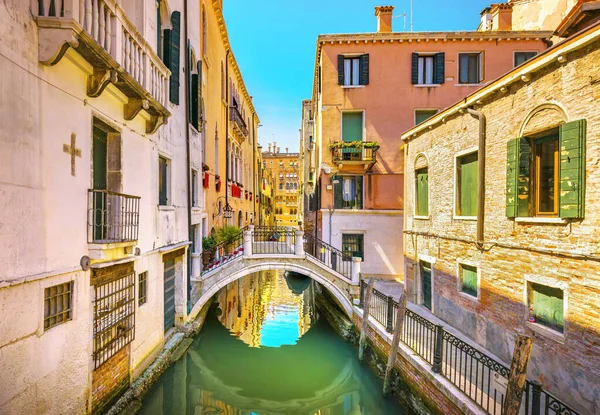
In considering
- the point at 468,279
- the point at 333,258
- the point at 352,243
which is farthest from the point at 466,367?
the point at 352,243

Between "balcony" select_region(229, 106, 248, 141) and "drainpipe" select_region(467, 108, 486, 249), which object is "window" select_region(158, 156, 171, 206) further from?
"balcony" select_region(229, 106, 248, 141)

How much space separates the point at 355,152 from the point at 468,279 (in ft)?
25.9

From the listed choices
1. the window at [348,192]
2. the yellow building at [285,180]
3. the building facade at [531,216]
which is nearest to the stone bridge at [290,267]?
the building facade at [531,216]

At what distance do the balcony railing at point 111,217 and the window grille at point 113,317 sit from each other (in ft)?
2.64

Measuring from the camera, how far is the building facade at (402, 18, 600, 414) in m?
5.28

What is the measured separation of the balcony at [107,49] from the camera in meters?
4.30

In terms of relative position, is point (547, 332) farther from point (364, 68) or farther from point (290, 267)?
point (364, 68)

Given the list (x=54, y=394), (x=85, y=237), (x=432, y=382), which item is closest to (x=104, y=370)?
(x=54, y=394)

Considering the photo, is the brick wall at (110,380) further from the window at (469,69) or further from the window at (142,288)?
the window at (469,69)

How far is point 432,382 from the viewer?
6.38 metres

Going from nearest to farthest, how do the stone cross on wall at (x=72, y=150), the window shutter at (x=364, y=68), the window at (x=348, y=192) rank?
the stone cross on wall at (x=72, y=150)
the window shutter at (x=364, y=68)
the window at (x=348, y=192)

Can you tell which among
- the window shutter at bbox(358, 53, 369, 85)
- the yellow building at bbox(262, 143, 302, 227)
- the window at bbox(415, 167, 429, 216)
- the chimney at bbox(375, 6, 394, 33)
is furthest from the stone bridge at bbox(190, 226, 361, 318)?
the yellow building at bbox(262, 143, 302, 227)

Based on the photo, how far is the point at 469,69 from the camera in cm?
1566

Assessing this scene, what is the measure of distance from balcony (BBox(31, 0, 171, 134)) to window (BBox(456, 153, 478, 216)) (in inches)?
278
